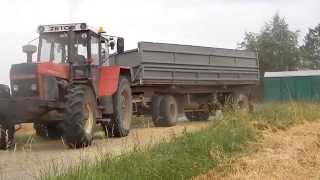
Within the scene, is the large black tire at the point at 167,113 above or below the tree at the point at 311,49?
below

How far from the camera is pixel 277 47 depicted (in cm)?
5769

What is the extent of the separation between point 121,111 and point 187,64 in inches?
217

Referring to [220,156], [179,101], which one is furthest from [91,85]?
[179,101]

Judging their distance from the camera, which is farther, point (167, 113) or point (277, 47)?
point (277, 47)

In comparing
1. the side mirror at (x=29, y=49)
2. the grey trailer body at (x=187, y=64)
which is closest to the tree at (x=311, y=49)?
the grey trailer body at (x=187, y=64)

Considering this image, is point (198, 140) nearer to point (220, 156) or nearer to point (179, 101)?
point (220, 156)

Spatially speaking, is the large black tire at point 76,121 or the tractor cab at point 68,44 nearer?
the large black tire at point 76,121

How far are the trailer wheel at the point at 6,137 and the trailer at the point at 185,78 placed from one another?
5.84 m

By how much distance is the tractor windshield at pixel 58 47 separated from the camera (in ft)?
45.1

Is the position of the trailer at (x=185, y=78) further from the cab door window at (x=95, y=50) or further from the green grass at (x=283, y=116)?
the cab door window at (x=95, y=50)

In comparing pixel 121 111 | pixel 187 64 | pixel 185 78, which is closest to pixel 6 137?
pixel 121 111

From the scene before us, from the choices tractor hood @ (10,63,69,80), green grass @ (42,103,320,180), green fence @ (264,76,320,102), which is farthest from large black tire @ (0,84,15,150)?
green fence @ (264,76,320,102)

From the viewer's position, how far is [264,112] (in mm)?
14250

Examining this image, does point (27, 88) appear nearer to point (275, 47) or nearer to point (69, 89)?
point (69, 89)
